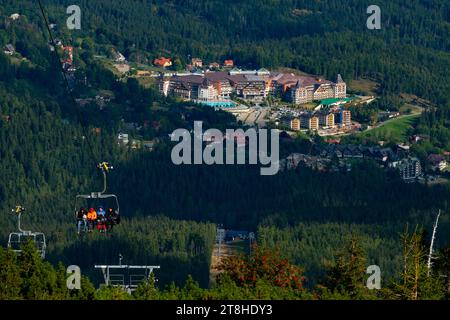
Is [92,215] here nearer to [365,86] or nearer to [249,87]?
[249,87]

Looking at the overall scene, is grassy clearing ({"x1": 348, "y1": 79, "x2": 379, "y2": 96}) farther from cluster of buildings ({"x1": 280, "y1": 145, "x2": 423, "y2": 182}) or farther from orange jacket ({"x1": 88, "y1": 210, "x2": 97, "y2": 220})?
orange jacket ({"x1": 88, "y1": 210, "x2": 97, "y2": 220})

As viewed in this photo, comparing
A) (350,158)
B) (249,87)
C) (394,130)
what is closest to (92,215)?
(350,158)

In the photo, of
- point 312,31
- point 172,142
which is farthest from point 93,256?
point 312,31

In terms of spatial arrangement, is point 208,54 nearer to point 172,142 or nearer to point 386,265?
point 172,142

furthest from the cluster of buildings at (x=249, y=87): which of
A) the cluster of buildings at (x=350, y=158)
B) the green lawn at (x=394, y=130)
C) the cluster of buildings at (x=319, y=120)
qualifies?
the cluster of buildings at (x=350, y=158)

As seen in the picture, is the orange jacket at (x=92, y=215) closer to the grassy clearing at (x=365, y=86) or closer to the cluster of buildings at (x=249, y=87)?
the cluster of buildings at (x=249, y=87)

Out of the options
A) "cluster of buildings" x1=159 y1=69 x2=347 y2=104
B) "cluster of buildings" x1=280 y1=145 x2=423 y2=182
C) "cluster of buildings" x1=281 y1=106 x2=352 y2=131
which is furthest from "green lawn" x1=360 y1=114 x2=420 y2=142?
"cluster of buildings" x1=159 y1=69 x2=347 y2=104
